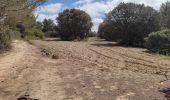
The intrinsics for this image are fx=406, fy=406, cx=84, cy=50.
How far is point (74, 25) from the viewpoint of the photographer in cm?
8706

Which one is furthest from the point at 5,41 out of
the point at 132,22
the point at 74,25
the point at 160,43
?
the point at 74,25

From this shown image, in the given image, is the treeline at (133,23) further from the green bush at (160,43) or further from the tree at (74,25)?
the tree at (74,25)

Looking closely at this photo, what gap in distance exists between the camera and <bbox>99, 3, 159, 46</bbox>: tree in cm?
6272

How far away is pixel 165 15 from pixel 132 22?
14.0 m

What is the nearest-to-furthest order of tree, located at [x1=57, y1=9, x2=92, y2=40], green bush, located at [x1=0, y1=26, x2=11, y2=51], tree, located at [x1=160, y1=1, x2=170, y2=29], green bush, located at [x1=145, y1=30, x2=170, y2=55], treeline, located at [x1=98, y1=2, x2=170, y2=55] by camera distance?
green bush, located at [x1=0, y1=26, x2=11, y2=51], green bush, located at [x1=145, y1=30, x2=170, y2=55], treeline, located at [x1=98, y1=2, x2=170, y2=55], tree, located at [x1=160, y1=1, x2=170, y2=29], tree, located at [x1=57, y1=9, x2=92, y2=40]

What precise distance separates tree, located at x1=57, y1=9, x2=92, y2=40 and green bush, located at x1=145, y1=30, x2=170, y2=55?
43152 millimetres

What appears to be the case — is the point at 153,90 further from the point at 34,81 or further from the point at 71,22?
the point at 71,22

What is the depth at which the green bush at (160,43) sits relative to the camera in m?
40.1

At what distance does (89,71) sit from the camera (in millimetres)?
18281

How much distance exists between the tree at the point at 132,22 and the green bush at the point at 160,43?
60.2ft

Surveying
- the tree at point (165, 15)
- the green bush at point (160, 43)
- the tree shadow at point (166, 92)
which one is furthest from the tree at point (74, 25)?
the tree shadow at point (166, 92)

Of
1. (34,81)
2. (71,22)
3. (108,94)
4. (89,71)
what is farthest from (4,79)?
(71,22)

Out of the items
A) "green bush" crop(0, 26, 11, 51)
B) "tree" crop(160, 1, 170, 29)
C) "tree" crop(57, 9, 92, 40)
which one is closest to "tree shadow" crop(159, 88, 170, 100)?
"green bush" crop(0, 26, 11, 51)

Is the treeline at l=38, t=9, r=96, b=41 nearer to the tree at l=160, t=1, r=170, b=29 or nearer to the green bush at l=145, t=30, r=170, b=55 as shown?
the tree at l=160, t=1, r=170, b=29
